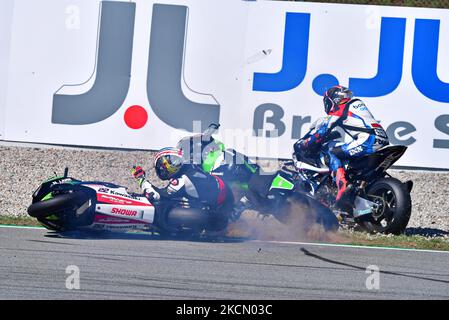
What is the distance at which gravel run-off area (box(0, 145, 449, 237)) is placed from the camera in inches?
486

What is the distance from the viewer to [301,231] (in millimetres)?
10109

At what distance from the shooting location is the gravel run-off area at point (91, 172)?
12.3m

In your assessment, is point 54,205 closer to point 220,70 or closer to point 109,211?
point 109,211

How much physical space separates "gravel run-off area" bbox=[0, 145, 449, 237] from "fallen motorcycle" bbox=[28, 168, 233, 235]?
3.18m

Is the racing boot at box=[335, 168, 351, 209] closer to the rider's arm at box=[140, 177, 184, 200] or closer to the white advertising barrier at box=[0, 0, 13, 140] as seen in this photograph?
the rider's arm at box=[140, 177, 184, 200]

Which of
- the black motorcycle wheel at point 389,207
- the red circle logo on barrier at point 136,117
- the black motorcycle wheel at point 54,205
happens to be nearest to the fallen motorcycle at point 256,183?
the black motorcycle wheel at point 389,207

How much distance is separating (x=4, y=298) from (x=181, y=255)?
242 centimetres

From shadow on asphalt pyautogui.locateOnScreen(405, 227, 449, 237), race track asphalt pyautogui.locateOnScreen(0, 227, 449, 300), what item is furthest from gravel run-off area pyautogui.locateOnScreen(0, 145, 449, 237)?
race track asphalt pyautogui.locateOnScreen(0, 227, 449, 300)

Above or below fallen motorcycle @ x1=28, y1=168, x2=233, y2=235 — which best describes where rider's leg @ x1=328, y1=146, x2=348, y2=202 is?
above

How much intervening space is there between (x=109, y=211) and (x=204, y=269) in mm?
1913

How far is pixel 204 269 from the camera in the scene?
24.3 ft

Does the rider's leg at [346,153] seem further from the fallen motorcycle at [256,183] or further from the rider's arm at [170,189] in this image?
the rider's arm at [170,189]
